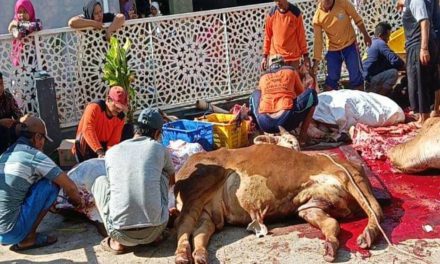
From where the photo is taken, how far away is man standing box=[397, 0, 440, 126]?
8812mm

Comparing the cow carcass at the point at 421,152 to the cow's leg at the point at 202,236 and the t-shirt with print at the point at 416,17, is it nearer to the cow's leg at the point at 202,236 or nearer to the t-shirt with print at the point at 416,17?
the t-shirt with print at the point at 416,17

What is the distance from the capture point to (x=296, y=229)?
6223 mm

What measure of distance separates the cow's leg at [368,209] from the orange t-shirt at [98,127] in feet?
8.89

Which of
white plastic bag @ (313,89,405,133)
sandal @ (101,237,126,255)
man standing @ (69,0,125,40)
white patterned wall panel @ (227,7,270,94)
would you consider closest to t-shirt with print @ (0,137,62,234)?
sandal @ (101,237,126,255)

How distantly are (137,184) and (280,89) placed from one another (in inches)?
128

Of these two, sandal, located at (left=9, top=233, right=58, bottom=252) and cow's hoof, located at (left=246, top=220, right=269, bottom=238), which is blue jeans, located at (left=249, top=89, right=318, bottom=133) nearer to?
cow's hoof, located at (left=246, top=220, right=269, bottom=238)

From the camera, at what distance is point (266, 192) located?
20.5 feet

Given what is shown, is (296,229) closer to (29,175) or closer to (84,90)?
(29,175)

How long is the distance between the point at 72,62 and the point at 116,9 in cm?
271

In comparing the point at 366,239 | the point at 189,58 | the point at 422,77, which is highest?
the point at 189,58

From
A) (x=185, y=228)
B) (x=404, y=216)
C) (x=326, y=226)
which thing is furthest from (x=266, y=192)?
(x=404, y=216)

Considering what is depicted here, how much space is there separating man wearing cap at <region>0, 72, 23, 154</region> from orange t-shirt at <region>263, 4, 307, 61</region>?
3627 millimetres

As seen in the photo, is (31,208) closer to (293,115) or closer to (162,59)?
(293,115)

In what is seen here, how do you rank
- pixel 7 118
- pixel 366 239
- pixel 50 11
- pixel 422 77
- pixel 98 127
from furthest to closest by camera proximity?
pixel 50 11 < pixel 422 77 < pixel 7 118 < pixel 98 127 < pixel 366 239
